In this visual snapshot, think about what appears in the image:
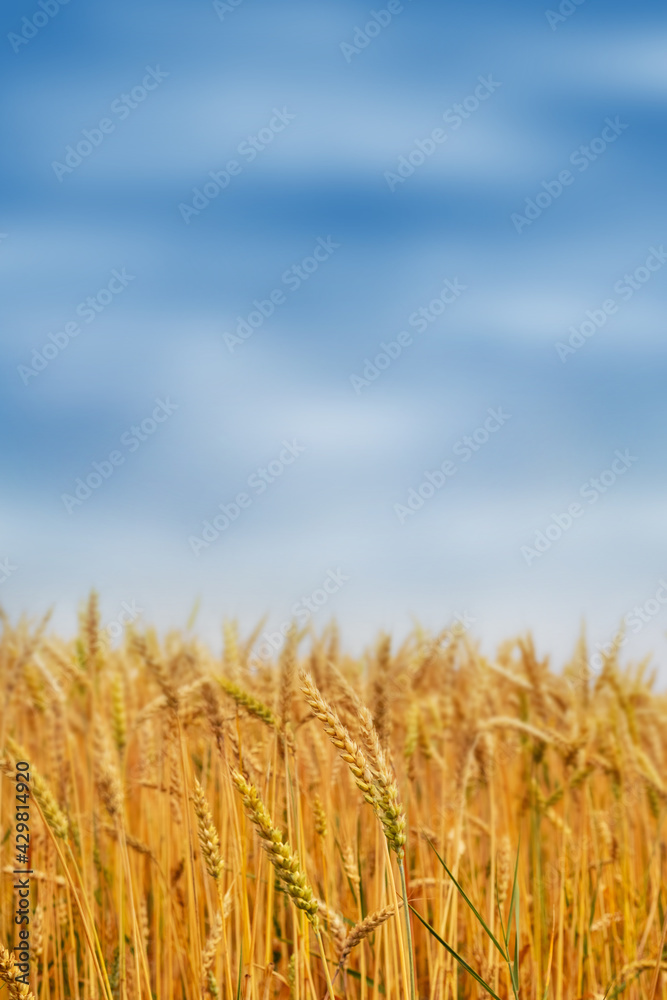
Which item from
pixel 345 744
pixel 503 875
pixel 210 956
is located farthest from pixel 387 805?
pixel 503 875

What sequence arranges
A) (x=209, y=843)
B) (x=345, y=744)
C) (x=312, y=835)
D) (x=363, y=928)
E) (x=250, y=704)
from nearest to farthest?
(x=345, y=744) < (x=363, y=928) < (x=209, y=843) < (x=250, y=704) < (x=312, y=835)

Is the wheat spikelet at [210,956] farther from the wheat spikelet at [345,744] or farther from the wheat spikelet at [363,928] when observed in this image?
the wheat spikelet at [345,744]

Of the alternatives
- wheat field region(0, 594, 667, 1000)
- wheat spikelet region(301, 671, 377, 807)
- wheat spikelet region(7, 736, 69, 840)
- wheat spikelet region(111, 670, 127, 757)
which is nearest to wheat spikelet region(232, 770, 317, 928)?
wheat field region(0, 594, 667, 1000)

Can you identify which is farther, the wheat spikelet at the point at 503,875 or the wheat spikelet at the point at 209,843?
the wheat spikelet at the point at 503,875

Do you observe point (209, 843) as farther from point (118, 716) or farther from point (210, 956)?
point (118, 716)

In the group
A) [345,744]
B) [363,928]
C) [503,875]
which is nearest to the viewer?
[345,744]

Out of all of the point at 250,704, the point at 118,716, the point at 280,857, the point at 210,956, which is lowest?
the point at 210,956

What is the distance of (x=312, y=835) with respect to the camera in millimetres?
2139

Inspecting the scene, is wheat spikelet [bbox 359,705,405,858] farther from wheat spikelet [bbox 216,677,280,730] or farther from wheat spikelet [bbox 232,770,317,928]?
wheat spikelet [bbox 216,677,280,730]

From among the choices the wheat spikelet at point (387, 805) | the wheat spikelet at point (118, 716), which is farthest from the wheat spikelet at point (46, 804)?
the wheat spikelet at point (118, 716)

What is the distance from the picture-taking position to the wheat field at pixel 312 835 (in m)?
1.32

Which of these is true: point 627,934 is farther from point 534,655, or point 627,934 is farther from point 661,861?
point 661,861

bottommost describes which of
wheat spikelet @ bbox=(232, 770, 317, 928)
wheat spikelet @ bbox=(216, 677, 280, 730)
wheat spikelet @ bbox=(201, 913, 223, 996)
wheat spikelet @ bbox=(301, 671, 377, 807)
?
wheat spikelet @ bbox=(201, 913, 223, 996)

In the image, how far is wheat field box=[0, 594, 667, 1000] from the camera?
132 cm
